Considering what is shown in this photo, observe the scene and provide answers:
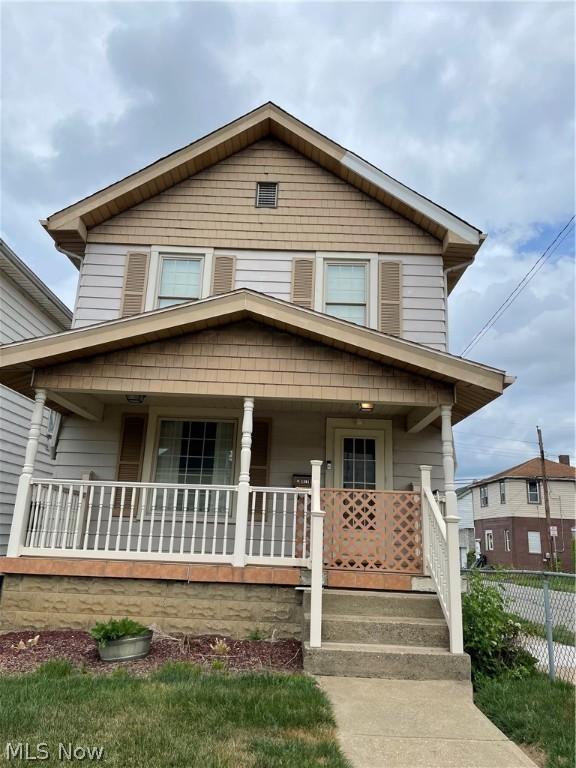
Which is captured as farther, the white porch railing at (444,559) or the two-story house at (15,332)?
the two-story house at (15,332)

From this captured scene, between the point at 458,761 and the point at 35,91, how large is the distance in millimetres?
14408

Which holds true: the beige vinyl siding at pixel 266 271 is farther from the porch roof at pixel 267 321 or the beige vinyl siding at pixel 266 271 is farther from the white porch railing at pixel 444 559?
the white porch railing at pixel 444 559

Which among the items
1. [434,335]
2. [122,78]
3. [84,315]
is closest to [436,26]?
[434,335]

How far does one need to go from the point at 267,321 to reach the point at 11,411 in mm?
6449

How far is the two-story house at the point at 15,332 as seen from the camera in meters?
9.88

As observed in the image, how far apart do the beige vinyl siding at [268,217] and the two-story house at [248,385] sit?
35mm

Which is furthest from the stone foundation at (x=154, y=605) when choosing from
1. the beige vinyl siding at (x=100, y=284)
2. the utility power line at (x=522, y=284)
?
the utility power line at (x=522, y=284)

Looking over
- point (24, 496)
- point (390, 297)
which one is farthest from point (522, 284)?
point (24, 496)

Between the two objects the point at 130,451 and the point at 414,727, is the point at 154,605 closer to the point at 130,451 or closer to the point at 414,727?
the point at 130,451

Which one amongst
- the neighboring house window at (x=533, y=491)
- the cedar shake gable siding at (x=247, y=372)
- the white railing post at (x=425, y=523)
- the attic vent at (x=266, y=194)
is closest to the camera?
the white railing post at (x=425, y=523)

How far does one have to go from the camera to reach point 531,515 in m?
32.1

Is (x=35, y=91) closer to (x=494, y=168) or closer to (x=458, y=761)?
(x=494, y=168)

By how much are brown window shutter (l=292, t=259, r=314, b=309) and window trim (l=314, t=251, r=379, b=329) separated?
0.27 feet

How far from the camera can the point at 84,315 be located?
28.3 feet
